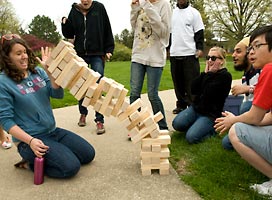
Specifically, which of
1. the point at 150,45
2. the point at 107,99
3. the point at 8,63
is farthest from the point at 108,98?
the point at 150,45

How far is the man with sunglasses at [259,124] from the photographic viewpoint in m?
2.33

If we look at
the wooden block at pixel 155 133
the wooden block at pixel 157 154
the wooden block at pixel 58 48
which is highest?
the wooden block at pixel 58 48

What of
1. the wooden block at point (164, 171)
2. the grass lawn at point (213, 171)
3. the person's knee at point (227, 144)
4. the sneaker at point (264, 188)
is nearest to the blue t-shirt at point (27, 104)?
the wooden block at point (164, 171)

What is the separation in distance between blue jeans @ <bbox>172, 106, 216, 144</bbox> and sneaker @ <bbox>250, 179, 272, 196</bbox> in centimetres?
124

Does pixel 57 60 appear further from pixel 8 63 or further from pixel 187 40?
pixel 187 40

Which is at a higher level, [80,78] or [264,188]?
[80,78]

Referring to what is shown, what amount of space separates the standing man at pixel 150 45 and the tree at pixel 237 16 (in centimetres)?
2963

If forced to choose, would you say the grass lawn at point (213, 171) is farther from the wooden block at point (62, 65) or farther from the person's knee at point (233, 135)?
the wooden block at point (62, 65)

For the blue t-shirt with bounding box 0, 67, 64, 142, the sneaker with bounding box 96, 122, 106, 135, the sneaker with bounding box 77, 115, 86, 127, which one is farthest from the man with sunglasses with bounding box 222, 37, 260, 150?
the sneaker with bounding box 77, 115, 86, 127

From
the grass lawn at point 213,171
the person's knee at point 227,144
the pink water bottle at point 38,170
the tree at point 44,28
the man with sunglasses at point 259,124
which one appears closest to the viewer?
the man with sunglasses at point 259,124

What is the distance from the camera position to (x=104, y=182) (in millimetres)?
2816

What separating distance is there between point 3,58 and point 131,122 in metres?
1.29

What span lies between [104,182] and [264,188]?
1278mm

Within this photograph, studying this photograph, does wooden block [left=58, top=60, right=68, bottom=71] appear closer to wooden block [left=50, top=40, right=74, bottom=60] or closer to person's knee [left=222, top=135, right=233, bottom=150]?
wooden block [left=50, top=40, right=74, bottom=60]
